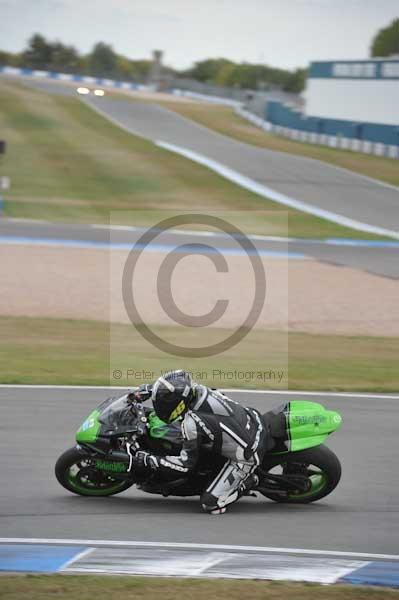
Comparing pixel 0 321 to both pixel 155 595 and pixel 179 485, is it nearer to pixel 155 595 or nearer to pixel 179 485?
pixel 179 485

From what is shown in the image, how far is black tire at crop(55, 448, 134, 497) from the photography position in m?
7.89

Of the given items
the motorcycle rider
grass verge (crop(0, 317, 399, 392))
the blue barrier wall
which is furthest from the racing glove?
the blue barrier wall

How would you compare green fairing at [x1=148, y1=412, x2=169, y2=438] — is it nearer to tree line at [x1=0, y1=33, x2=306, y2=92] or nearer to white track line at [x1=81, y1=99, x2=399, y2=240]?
white track line at [x1=81, y1=99, x2=399, y2=240]

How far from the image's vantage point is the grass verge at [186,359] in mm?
12797

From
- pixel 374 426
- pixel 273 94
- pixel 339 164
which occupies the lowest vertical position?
pixel 374 426

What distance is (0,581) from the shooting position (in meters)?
6.21

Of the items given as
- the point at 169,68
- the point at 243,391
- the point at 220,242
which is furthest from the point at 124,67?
the point at 243,391

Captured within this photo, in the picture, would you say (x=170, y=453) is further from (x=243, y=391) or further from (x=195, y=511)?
(x=243, y=391)

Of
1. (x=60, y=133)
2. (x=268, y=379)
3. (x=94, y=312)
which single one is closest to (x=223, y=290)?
(x=94, y=312)

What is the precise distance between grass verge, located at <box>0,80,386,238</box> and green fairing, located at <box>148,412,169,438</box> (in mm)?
22301

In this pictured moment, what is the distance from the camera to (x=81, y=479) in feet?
26.3

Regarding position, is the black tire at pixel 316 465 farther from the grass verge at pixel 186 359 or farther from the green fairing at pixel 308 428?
the grass verge at pixel 186 359

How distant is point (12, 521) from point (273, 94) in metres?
99.5

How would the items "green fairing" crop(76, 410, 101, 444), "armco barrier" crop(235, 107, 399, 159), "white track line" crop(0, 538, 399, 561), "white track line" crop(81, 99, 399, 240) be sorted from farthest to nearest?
"armco barrier" crop(235, 107, 399, 159), "white track line" crop(81, 99, 399, 240), "green fairing" crop(76, 410, 101, 444), "white track line" crop(0, 538, 399, 561)
